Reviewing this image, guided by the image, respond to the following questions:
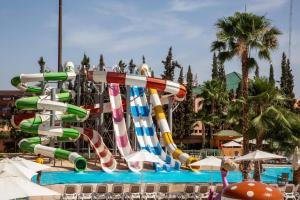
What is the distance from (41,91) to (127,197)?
55.6 feet

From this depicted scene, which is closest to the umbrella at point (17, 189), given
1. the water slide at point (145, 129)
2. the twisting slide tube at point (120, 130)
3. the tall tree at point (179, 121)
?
the twisting slide tube at point (120, 130)

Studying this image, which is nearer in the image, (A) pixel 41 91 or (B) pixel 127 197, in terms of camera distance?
(B) pixel 127 197

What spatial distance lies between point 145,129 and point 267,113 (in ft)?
40.4

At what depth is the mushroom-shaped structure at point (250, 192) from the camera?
8.47 metres

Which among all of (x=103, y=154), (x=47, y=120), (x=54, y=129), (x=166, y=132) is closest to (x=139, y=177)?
(x=103, y=154)

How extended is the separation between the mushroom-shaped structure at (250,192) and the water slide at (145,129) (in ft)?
63.7

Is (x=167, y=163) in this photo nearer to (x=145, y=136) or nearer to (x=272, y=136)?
(x=145, y=136)

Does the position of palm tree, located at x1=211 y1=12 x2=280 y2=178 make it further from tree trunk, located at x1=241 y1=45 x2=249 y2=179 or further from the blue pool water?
the blue pool water

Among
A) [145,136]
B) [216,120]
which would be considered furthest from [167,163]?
[216,120]

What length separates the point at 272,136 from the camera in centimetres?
2020

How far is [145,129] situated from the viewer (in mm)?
30484

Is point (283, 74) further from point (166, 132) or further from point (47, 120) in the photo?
point (47, 120)

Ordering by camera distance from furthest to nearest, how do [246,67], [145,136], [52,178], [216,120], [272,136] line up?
[216,120]
[145,136]
[52,178]
[246,67]
[272,136]

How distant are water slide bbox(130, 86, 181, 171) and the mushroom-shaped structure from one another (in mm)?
19410
